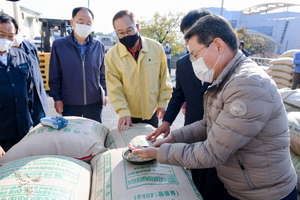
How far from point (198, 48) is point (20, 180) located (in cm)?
120

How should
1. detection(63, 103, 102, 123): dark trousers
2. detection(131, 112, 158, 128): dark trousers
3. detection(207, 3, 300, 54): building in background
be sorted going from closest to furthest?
1. detection(131, 112, 158, 128): dark trousers
2. detection(63, 103, 102, 123): dark trousers
3. detection(207, 3, 300, 54): building in background

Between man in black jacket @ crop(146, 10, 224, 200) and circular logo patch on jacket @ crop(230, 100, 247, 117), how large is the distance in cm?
72

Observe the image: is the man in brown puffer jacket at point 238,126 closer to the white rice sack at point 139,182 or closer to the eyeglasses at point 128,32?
the white rice sack at point 139,182

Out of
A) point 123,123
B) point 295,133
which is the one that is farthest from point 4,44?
point 295,133

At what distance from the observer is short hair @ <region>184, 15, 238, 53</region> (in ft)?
3.51

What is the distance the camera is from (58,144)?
166cm

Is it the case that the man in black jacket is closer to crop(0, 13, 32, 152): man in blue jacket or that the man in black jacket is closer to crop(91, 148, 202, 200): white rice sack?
crop(91, 148, 202, 200): white rice sack

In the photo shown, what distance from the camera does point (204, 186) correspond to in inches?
69.6

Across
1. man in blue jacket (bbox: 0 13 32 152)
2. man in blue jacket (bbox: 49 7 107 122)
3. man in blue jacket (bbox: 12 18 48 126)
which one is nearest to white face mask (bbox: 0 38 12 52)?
man in blue jacket (bbox: 0 13 32 152)

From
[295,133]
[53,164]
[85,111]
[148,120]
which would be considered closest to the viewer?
[53,164]

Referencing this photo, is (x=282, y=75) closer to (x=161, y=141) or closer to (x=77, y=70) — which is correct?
(x=77, y=70)

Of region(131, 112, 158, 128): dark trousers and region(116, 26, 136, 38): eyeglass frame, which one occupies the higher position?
region(116, 26, 136, 38): eyeglass frame

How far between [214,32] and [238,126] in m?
0.46

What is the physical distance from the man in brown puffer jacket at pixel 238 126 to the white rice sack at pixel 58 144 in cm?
77
